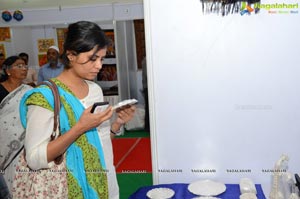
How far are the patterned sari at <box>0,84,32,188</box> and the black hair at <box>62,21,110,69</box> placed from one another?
79 centimetres

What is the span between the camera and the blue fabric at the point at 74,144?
2.63 feet

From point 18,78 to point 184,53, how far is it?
1022mm

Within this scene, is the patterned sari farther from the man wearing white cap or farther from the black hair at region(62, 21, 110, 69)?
the man wearing white cap

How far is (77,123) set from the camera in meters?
0.77

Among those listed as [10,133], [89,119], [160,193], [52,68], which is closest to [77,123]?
[89,119]

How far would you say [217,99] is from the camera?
3.76 feet

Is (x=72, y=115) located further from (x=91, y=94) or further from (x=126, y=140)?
(x=126, y=140)

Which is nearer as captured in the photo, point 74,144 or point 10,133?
point 74,144

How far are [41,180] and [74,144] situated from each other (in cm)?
13

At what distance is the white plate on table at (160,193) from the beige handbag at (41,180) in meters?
0.36

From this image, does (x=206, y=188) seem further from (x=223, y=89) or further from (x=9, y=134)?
(x=9, y=134)

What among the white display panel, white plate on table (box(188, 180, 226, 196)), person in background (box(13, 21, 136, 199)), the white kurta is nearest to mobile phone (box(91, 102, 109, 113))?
person in background (box(13, 21, 136, 199))

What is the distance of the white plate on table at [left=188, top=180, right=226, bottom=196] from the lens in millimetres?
1080

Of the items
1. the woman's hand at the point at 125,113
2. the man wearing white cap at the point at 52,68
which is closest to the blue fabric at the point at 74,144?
the woman's hand at the point at 125,113
